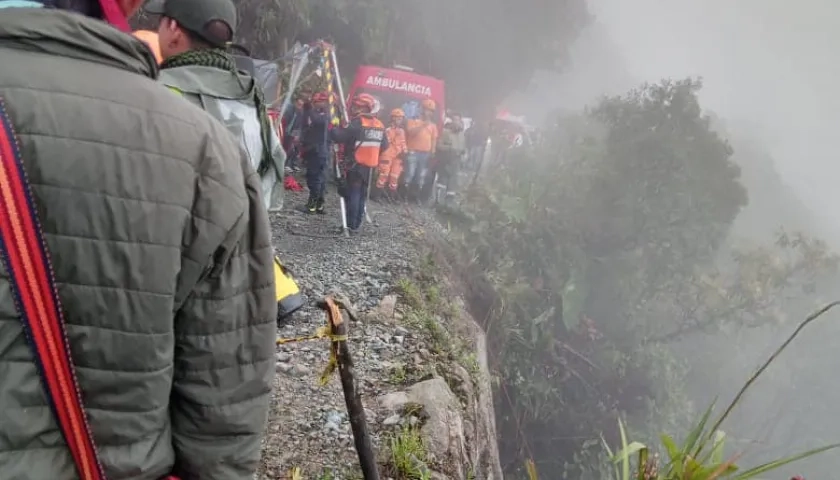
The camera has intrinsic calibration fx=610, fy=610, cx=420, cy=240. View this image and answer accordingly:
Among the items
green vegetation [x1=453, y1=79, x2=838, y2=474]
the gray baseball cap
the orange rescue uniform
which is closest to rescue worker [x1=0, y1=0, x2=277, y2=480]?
the gray baseball cap

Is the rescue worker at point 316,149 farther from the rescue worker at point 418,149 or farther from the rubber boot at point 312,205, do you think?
the rescue worker at point 418,149

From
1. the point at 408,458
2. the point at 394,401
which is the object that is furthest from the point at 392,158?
the point at 408,458

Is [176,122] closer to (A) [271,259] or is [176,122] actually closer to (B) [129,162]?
(B) [129,162]

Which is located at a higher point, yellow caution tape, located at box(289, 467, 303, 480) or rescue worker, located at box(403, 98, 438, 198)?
rescue worker, located at box(403, 98, 438, 198)

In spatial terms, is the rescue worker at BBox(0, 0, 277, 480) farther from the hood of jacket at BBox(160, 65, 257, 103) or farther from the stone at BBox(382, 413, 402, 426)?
the stone at BBox(382, 413, 402, 426)

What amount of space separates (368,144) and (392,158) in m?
2.66

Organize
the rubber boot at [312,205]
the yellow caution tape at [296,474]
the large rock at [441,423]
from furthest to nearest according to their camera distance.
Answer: the rubber boot at [312,205]
the large rock at [441,423]
the yellow caution tape at [296,474]

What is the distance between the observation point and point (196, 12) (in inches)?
83.7

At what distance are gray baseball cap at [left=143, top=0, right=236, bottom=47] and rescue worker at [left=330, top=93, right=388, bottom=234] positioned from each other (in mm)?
6434

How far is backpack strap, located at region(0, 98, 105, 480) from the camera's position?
93cm

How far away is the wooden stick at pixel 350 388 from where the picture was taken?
7.90ft

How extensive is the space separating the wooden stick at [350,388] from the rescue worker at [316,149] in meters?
6.57

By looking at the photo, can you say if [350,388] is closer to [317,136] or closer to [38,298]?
[38,298]

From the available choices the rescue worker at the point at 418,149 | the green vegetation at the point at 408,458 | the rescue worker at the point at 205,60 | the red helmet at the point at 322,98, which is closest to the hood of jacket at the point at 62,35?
the rescue worker at the point at 205,60
